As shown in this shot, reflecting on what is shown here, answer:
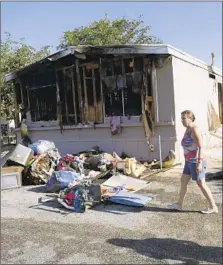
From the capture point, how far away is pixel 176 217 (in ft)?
12.3

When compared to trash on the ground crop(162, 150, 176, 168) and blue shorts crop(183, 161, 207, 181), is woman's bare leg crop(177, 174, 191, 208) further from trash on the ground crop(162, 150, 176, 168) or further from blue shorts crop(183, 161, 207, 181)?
trash on the ground crop(162, 150, 176, 168)

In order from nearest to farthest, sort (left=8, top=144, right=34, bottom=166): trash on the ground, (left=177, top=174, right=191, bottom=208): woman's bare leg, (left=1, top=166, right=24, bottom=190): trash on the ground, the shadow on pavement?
the shadow on pavement
(left=177, top=174, right=191, bottom=208): woman's bare leg
(left=1, top=166, right=24, bottom=190): trash on the ground
(left=8, top=144, right=34, bottom=166): trash on the ground

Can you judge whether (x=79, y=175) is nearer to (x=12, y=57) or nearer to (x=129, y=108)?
(x=129, y=108)

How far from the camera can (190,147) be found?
3.57 meters

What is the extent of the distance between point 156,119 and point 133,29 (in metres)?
5.56

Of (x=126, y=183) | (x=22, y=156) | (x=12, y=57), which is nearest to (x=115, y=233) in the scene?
(x=126, y=183)

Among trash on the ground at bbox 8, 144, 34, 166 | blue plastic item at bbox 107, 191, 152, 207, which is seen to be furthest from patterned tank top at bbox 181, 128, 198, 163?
trash on the ground at bbox 8, 144, 34, 166

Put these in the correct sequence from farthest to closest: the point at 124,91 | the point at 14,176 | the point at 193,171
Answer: the point at 124,91, the point at 14,176, the point at 193,171

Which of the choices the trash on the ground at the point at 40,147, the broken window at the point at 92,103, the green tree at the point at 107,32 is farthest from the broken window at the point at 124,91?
the green tree at the point at 107,32

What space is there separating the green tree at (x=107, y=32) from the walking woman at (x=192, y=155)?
1.78m

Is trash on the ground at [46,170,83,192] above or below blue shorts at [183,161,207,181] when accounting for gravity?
below

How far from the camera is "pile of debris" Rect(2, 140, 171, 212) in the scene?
4.39 m

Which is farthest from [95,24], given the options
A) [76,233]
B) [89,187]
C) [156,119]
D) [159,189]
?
[156,119]

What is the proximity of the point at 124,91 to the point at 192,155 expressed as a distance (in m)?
3.77
